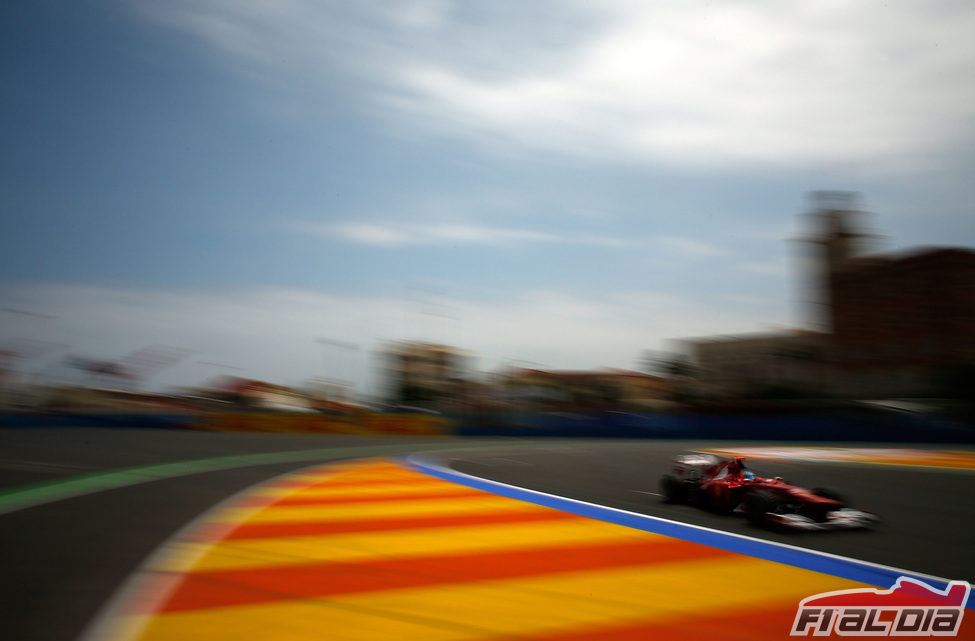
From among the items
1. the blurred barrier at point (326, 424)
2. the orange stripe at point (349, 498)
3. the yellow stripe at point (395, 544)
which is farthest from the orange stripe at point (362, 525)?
the blurred barrier at point (326, 424)

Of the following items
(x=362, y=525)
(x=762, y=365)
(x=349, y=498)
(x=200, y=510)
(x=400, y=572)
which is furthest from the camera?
(x=762, y=365)

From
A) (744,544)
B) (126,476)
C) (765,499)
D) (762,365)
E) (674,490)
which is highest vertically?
(762,365)

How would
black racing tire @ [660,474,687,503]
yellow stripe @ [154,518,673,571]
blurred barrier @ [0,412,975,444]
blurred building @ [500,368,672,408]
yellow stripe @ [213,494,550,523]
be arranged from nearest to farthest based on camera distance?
yellow stripe @ [154,518,673,571] → yellow stripe @ [213,494,550,523] → black racing tire @ [660,474,687,503] → blurred barrier @ [0,412,975,444] → blurred building @ [500,368,672,408]

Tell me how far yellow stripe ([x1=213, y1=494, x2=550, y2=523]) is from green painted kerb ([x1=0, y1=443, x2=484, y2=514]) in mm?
2371

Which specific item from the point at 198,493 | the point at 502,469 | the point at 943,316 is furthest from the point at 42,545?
the point at 943,316

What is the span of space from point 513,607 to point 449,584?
569 millimetres

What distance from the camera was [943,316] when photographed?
41.2m

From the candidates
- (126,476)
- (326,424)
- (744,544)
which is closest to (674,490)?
(744,544)

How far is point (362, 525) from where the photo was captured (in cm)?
630

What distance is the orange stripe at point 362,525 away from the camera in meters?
5.83

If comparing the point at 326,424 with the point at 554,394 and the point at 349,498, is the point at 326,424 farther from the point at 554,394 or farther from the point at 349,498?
the point at 349,498

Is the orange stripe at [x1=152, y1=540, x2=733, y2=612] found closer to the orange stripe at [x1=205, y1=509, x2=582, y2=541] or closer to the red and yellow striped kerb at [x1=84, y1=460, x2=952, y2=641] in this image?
the red and yellow striped kerb at [x1=84, y1=460, x2=952, y2=641]

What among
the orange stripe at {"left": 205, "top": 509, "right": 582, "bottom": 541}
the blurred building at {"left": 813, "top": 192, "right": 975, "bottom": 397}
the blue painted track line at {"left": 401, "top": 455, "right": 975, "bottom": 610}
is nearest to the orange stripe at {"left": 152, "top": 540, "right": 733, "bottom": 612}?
the blue painted track line at {"left": 401, "top": 455, "right": 975, "bottom": 610}

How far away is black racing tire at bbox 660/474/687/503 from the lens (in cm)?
725
